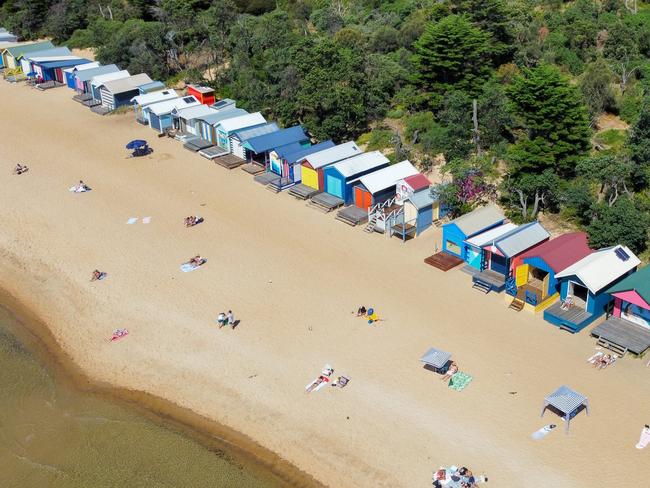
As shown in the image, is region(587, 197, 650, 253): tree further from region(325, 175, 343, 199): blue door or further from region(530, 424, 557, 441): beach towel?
region(325, 175, 343, 199): blue door

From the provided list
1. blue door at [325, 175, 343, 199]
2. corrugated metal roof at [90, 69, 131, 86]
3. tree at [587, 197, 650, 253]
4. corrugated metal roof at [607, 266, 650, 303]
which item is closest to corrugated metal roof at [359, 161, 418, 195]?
blue door at [325, 175, 343, 199]

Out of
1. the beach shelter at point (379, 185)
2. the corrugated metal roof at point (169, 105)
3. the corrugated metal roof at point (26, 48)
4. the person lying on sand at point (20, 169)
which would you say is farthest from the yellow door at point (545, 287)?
the corrugated metal roof at point (26, 48)

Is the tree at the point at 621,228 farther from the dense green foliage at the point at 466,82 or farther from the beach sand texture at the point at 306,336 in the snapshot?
the beach sand texture at the point at 306,336

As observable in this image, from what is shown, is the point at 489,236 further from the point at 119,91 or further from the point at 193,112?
the point at 119,91

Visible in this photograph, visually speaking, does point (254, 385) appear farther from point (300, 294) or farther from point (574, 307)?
point (574, 307)

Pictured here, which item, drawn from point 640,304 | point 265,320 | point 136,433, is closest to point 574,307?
point 640,304

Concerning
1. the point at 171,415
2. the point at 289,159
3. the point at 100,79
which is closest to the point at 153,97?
the point at 100,79
